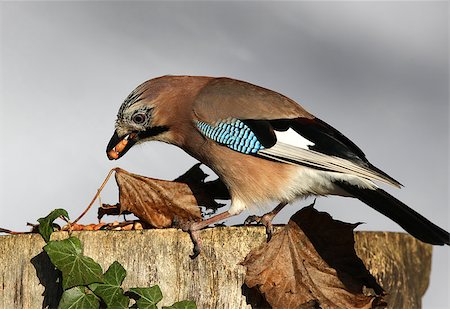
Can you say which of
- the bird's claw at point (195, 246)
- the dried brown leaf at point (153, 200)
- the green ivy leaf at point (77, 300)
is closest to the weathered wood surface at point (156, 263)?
the bird's claw at point (195, 246)

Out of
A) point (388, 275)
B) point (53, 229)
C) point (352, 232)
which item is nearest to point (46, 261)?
point (53, 229)

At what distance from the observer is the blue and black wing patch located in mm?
5000

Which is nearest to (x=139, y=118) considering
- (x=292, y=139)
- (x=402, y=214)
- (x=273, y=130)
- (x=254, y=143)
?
(x=254, y=143)

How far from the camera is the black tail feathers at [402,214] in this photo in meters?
4.57

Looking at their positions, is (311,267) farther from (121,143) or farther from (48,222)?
(121,143)

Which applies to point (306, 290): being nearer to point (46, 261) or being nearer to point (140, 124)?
point (46, 261)

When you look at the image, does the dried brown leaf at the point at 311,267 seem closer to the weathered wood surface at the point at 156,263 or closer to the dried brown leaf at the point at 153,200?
the weathered wood surface at the point at 156,263

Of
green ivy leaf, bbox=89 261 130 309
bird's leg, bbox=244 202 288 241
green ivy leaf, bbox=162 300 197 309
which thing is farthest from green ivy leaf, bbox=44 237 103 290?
bird's leg, bbox=244 202 288 241

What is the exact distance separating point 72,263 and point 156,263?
41cm

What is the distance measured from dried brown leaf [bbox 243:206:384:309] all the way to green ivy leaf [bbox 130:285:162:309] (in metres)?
Answer: 0.46

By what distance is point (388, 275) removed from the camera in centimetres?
454

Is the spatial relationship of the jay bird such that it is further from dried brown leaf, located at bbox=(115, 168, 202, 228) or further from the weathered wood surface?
the weathered wood surface

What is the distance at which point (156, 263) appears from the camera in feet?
12.6

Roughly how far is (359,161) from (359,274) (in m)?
0.87
